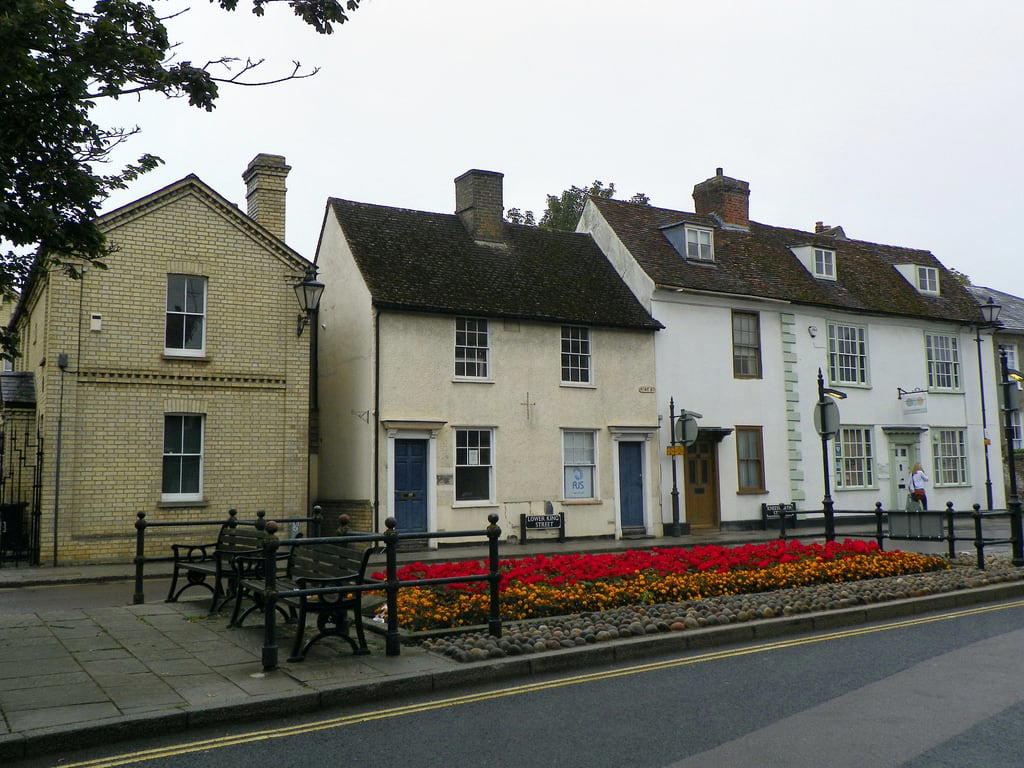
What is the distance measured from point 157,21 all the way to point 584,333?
17039 millimetres

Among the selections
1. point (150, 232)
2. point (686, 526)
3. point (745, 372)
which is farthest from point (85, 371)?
point (745, 372)

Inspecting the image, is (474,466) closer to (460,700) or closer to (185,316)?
(185,316)

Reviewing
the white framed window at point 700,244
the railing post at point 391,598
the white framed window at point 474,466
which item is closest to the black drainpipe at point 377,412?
the white framed window at point 474,466

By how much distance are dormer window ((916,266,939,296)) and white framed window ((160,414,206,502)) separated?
82.4ft

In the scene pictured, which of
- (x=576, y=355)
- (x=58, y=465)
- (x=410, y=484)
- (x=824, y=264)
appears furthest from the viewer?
(x=824, y=264)

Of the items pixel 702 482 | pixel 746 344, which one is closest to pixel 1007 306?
pixel 746 344

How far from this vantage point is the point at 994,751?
568 cm

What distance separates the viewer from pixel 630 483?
24.5 meters

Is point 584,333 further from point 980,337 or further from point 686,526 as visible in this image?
point 980,337

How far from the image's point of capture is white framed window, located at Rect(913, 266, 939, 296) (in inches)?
1281

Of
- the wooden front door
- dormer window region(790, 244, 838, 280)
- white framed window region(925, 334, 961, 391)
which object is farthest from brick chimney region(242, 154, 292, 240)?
white framed window region(925, 334, 961, 391)

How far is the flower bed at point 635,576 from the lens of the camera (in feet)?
32.3

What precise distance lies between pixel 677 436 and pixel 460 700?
60.1ft

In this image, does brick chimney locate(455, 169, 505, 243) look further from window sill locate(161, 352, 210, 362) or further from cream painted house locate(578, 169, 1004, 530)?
window sill locate(161, 352, 210, 362)
